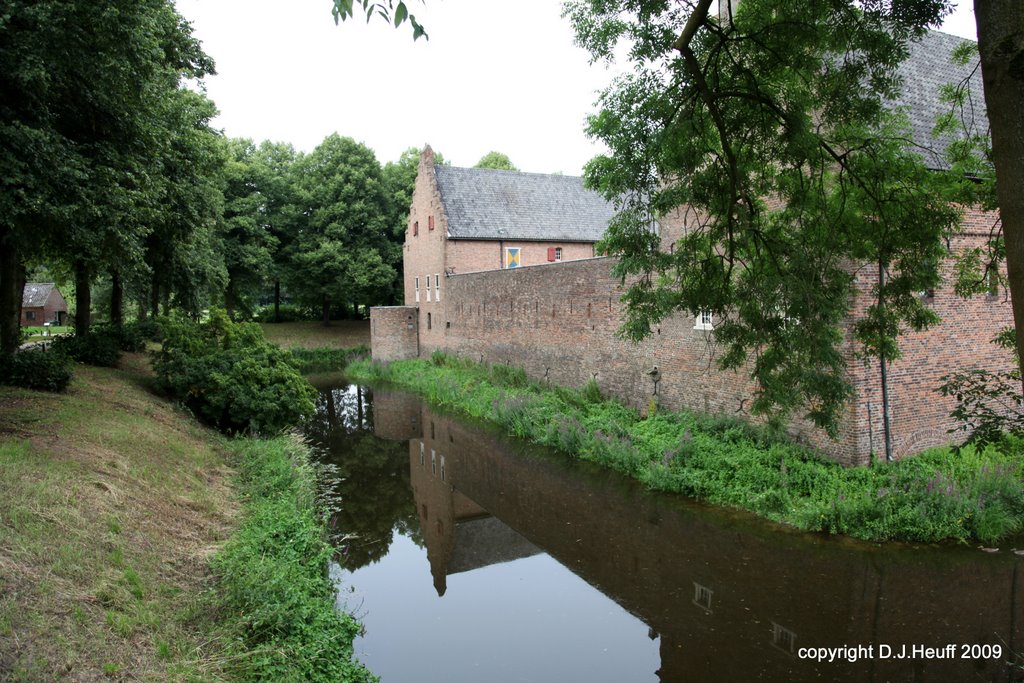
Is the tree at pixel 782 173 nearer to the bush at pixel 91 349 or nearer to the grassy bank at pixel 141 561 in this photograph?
the grassy bank at pixel 141 561

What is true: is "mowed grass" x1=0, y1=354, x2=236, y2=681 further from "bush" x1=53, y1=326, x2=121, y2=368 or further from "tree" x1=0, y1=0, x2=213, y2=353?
"bush" x1=53, y1=326, x2=121, y2=368

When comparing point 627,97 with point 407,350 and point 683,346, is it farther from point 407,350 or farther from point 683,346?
point 407,350

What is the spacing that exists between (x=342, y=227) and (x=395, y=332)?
8.87 metres

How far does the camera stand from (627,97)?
7.04 m

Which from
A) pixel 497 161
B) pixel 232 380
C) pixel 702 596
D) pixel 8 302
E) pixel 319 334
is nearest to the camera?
pixel 702 596

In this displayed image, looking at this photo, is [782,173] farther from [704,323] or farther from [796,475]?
[704,323]

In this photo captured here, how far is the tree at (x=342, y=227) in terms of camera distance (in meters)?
36.8

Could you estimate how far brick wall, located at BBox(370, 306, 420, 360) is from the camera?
1238 inches

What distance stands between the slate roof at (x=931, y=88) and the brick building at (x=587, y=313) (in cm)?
4

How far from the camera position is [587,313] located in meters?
17.5

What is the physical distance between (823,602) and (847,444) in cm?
377

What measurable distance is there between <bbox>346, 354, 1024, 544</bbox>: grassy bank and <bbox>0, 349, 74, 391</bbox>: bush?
965 centimetres

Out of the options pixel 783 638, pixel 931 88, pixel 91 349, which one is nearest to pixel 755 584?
pixel 783 638

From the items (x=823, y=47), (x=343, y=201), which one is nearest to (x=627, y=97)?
(x=823, y=47)
